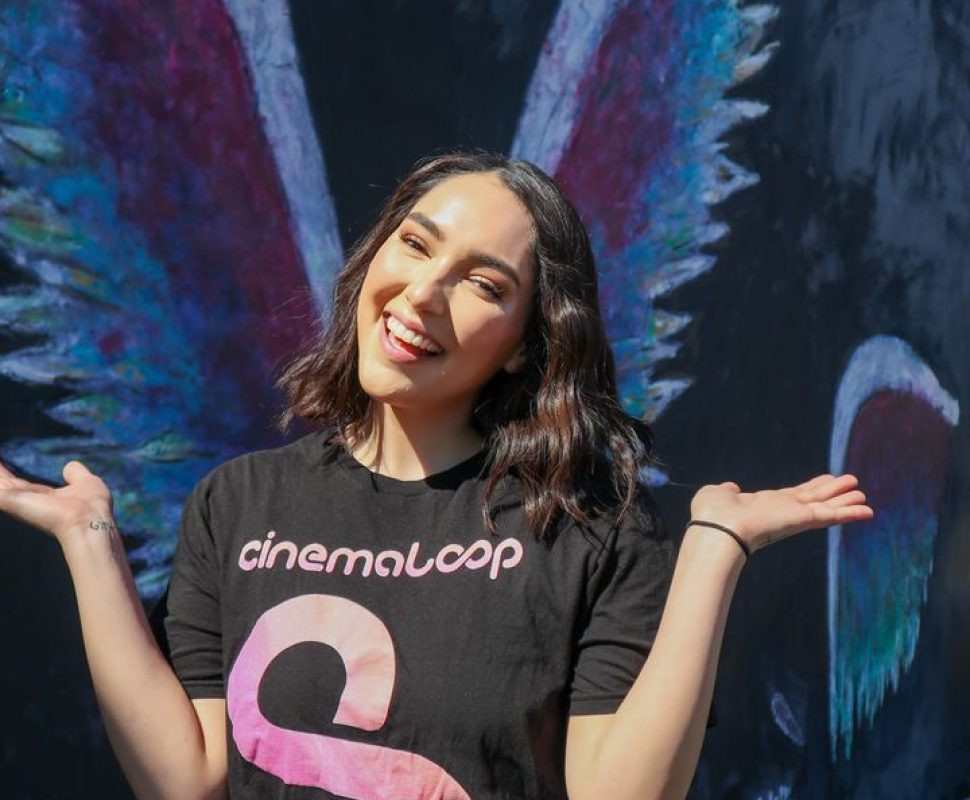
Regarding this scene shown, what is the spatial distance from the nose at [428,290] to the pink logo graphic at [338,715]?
39 centimetres

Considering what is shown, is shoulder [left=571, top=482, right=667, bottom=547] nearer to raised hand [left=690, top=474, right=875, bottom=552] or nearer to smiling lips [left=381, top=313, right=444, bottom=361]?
raised hand [left=690, top=474, right=875, bottom=552]

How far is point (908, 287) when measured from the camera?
4402 millimetres

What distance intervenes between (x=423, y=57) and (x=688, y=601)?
158 cm

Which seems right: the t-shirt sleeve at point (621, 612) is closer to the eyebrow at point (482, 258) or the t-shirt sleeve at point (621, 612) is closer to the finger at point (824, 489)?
the finger at point (824, 489)

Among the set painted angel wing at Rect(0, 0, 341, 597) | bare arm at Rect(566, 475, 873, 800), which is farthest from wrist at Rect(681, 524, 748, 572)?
painted angel wing at Rect(0, 0, 341, 597)

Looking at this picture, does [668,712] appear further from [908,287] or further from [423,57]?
[908,287]

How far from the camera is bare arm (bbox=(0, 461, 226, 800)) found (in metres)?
1.90

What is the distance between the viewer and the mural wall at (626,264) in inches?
97.3

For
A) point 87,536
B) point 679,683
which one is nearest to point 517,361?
point 679,683

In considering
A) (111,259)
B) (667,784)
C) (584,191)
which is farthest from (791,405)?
(667,784)

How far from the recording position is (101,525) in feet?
6.41

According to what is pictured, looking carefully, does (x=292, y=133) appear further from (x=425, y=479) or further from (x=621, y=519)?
(x=621, y=519)

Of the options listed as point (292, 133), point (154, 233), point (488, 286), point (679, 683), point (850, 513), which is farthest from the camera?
point (292, 133)

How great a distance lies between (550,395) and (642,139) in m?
1.56
